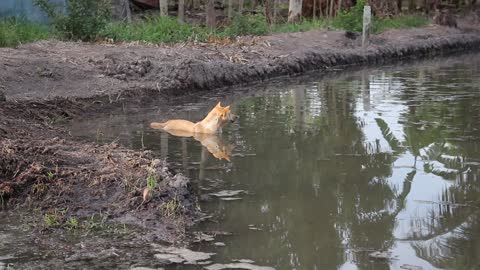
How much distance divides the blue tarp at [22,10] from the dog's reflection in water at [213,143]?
8.57 meters

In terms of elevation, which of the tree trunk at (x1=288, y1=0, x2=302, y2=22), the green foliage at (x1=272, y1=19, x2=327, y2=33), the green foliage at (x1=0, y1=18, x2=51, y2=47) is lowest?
the green foliage at (x1=0, y1=18, x2=51, y2=47)

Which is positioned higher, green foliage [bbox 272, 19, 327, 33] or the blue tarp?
the blue tarp

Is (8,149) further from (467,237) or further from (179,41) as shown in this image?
(179,41)

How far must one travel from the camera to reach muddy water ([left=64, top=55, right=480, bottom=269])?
5.55 metres

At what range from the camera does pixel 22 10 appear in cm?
1766

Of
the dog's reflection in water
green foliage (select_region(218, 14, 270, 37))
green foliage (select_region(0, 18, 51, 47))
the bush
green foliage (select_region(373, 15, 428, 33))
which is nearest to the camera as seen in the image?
the dog's reflection in water

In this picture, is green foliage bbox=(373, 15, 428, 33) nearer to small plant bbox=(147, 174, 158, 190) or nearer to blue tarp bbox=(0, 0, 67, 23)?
blue tarp bbox=(0, 0, 67, 23)

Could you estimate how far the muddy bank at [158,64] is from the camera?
487 inches

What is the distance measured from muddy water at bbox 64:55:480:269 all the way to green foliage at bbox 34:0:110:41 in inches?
136

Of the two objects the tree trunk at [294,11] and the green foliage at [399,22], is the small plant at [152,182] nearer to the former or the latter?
the tree trunk at [294,11]

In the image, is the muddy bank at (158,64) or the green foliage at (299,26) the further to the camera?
the green foliage at (299,26)

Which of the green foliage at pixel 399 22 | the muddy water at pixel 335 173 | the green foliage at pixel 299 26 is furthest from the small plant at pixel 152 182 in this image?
the green foliage at pixel 399 22

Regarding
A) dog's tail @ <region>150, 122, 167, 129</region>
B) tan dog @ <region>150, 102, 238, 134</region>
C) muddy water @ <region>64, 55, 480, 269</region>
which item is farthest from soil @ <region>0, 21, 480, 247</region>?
tan dog @ <region>150, 102, 238, 134</region>

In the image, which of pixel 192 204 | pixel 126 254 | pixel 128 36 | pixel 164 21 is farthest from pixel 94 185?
pixel 164 21
